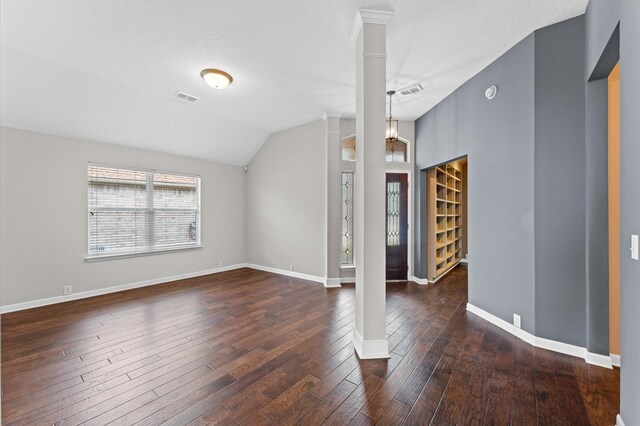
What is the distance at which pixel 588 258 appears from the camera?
2.26 m

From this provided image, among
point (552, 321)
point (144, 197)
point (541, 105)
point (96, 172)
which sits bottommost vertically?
point (552, 321)

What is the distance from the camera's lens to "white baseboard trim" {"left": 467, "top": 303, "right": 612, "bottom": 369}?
7.16 feet

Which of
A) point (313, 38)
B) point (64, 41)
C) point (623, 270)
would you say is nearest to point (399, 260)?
point (623, 270)

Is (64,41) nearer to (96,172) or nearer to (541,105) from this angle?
(96,172)

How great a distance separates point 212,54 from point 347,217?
3263 mm

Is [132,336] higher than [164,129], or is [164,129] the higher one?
[164,129]

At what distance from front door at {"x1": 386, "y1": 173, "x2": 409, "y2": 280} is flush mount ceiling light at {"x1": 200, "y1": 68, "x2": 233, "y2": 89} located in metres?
3.14

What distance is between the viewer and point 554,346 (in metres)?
2.41

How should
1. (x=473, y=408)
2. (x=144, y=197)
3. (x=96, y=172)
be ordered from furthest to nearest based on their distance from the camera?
(x=144, y=197) < (x=96, y=172) < (x=473, y=408)

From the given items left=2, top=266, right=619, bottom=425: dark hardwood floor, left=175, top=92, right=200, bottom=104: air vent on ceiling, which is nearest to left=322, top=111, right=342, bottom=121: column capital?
left=175, top=92, right=200, bottom=104: air vent on ceiling

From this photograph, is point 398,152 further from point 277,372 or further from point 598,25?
point 277,372

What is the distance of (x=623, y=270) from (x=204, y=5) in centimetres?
352

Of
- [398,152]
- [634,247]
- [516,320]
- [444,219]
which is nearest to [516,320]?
[516,320]

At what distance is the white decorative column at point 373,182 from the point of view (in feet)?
7.57
